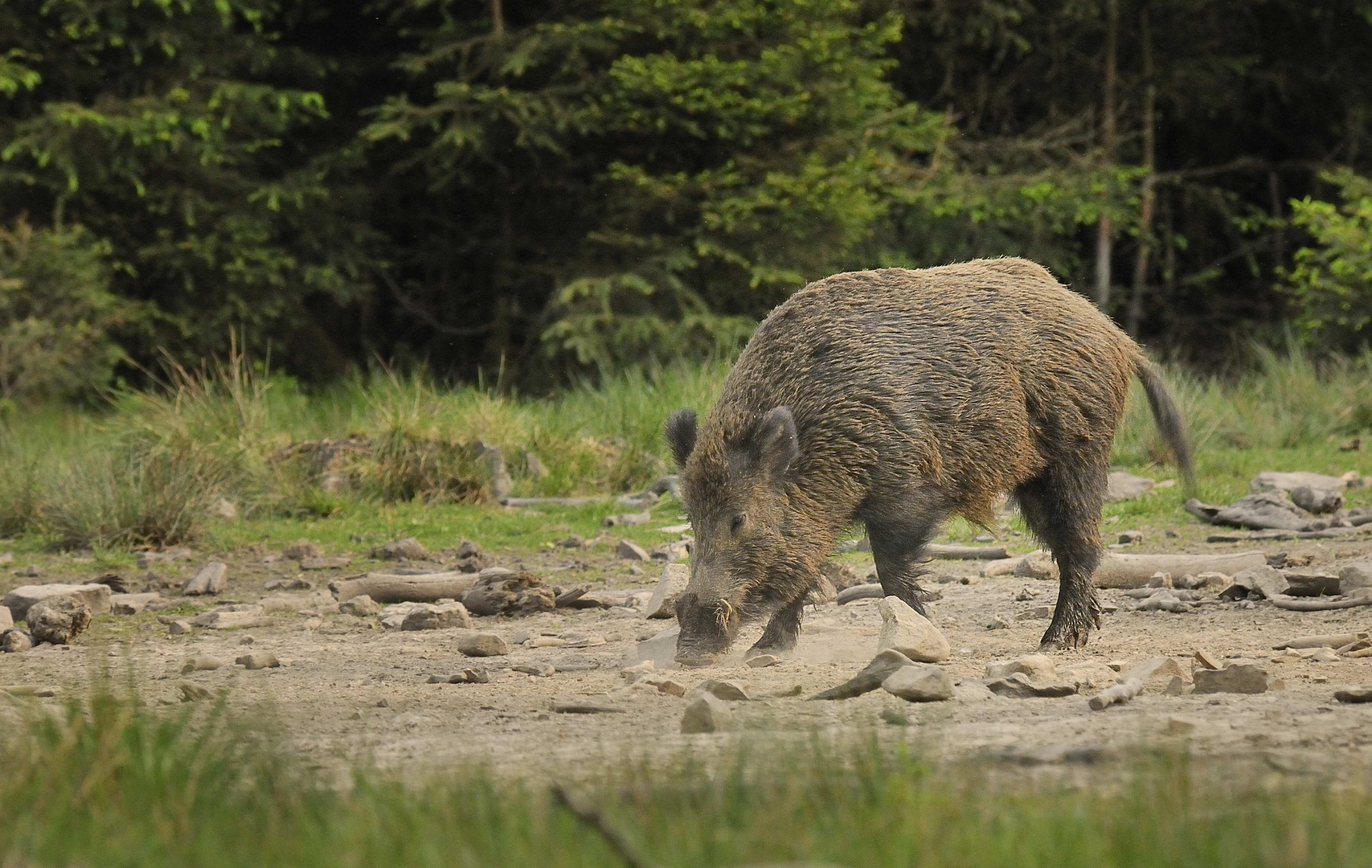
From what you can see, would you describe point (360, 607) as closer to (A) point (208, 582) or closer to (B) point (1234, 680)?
(A) point (208, 582)

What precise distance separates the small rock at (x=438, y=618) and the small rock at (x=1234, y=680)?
3.45 m

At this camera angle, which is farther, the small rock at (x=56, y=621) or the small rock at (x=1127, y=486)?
the small rock at (x=1127, y=486)

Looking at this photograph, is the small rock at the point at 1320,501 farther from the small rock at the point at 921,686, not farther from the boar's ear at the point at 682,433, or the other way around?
the small rock at the point at 921,686

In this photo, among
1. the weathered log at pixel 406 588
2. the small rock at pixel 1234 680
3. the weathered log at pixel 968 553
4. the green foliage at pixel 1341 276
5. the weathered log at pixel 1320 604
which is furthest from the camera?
the green foliage at pixel 1341 276

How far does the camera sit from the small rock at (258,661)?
19.7ft

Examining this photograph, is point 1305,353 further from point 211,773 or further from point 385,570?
point 211,773

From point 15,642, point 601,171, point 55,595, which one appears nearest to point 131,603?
point 55,595

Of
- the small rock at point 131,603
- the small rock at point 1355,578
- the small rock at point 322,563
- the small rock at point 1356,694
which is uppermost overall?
the small rock at point 1356,694

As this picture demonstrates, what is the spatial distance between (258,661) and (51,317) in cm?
1109

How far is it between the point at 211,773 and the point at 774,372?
136 inches

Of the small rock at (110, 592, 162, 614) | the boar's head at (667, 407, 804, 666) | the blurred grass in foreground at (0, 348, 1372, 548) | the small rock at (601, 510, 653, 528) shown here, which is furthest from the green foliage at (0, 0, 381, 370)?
the boar's head at (667, 407, 804, 666)

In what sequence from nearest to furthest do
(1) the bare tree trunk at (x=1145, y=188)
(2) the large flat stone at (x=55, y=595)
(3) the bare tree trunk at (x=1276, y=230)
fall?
(2) the large flat stone at (x=55, y=595)
(1) the bare tree trunk at (x=1145, y=188)
(3) the bare tree trunk at (x=1276, y=230)

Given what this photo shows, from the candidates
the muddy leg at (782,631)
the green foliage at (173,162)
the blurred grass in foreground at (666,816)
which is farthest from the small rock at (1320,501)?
the green foliage at (173,162)

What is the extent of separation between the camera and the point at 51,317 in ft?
52.3
